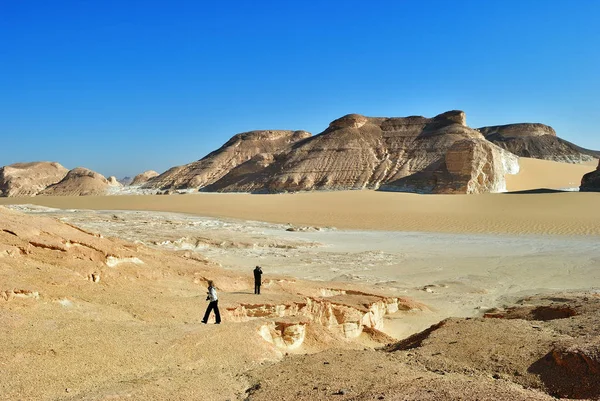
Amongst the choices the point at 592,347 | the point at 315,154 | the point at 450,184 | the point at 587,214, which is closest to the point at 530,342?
the point at 592,347

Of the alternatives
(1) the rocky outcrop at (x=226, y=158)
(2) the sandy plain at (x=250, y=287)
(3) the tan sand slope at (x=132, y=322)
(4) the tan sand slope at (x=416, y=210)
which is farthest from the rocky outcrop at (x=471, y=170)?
(3) the tan sand slope at (x=132, y=322)

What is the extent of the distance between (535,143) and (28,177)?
89.0 m

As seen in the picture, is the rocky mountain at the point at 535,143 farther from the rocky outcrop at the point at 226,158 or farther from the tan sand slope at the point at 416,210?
the tan sand slope at the point at 416,210

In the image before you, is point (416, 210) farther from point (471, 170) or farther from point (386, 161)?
point (386, 161)

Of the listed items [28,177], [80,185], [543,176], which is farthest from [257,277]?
[28,177]

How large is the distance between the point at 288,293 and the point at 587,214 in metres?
24.8

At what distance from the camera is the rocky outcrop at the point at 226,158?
81375 mm

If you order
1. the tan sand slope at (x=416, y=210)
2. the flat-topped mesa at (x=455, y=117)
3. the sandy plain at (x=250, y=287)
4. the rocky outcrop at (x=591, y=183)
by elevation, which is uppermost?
the flat-topped mesa at (x=455, y=117)

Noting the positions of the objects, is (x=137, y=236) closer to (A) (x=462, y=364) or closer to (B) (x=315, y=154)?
(A) (x=462, y=364)

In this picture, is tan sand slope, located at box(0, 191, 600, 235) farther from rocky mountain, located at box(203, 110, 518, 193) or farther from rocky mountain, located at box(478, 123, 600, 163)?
rocky mountain, located at box(478, 123, 600, 163)

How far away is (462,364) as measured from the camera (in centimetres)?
579

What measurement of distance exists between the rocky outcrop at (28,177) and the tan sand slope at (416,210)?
29.8 metres

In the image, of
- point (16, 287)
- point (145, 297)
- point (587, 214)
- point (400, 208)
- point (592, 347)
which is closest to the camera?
point (592, 347)

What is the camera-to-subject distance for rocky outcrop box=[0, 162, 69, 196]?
73.1 metres
